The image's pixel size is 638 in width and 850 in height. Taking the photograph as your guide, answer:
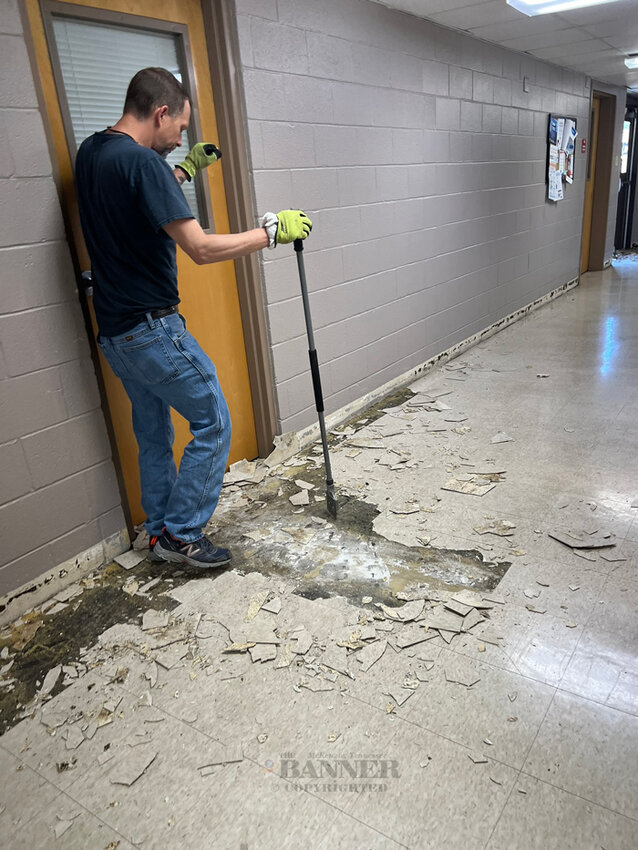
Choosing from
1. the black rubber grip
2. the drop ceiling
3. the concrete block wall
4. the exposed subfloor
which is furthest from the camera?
the drop ceiling

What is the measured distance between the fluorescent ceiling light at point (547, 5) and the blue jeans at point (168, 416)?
148 inches

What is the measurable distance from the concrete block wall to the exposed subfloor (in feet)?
3.85

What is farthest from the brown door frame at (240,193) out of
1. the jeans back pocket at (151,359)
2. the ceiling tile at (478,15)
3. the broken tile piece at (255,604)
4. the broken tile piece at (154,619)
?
the ceiling tile at (478,15)

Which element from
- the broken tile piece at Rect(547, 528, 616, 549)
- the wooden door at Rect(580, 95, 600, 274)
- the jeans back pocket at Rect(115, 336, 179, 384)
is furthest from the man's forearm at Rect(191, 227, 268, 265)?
the wooden door at Rect(580, 95, 600, 274)

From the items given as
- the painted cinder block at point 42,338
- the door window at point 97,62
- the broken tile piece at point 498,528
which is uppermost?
the door window at point 97,62

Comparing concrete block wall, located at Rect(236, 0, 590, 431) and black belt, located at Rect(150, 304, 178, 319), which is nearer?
black belt, located at Rect(150, 304, 178, 319)

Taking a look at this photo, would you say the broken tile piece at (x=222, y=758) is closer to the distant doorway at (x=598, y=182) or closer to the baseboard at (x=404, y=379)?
the baseboard at (x=404, y=379)

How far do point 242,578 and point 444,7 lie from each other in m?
4.00

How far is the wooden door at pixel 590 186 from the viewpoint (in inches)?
338

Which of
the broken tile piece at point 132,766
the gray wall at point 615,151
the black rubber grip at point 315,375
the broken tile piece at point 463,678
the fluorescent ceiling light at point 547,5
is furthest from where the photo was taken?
the gray wall at point 615,151

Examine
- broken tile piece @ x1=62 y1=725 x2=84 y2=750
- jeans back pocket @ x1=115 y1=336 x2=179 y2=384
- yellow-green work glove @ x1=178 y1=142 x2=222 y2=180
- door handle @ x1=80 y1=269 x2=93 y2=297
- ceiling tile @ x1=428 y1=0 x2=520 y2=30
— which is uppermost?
ceiling tile @ x1=428 y1=0 x2=520 y2=30

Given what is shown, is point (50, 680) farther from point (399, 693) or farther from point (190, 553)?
point (399, 693)

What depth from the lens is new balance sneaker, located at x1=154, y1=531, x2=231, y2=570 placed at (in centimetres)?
241

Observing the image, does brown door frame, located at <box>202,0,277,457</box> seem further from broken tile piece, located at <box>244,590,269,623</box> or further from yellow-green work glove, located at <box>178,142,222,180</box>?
broken tile piece, located at <box>244,590,269,623</box>
